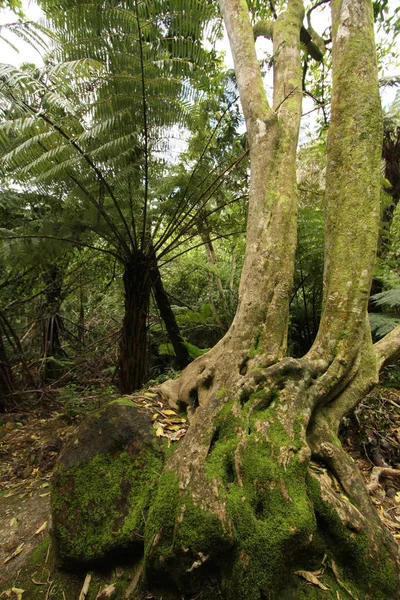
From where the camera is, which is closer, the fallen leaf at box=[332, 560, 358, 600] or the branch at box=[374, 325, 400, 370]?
the fallen leaf at box=[332, 560, 358, 600]

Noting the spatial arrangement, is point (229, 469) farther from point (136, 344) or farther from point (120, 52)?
point (120, 52)

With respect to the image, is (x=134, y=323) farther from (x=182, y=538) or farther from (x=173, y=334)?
(x=182, y=538)

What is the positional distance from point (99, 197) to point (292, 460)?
3.34 metres

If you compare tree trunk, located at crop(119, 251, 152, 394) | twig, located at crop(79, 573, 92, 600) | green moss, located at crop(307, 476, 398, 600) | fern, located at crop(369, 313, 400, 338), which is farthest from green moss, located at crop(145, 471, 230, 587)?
fern, located at crop(369, 313, 400, 338)

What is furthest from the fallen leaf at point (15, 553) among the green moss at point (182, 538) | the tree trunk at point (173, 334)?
the tree trunk at point (173, 334)

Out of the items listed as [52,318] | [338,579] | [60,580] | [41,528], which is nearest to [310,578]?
[338,579]

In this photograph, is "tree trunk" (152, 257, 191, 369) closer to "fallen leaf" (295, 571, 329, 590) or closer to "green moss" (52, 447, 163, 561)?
"green moss" (52, 447, 163, 561)

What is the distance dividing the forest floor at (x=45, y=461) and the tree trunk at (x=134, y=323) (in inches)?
29.8

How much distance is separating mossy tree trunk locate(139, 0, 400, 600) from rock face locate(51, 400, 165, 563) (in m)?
0.21

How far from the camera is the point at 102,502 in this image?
69.5 inches

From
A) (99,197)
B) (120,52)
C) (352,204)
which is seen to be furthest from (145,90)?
(352,204)

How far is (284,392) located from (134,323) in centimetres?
205

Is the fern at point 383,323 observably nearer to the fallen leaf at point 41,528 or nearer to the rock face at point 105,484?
the rock face at point 105,484

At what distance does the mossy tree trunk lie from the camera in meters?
1.41
